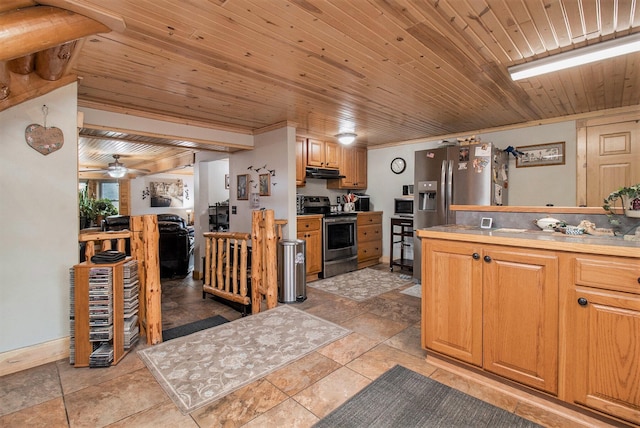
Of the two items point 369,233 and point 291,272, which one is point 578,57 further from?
point 369,233

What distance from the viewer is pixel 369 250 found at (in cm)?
582

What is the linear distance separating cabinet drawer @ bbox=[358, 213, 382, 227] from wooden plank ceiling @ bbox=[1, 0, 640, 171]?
2.10 metres

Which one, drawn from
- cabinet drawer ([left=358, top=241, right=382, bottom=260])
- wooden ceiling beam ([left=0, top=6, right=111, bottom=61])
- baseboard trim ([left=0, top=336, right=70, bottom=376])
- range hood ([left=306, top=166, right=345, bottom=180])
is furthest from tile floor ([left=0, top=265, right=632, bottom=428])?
range hood ([left=306, top=166, right=345, bottom=180])

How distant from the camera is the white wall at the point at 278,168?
4.26 metres

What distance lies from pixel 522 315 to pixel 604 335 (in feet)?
1.20

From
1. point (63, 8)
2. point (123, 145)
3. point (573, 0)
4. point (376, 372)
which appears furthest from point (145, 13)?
point (123, 145)

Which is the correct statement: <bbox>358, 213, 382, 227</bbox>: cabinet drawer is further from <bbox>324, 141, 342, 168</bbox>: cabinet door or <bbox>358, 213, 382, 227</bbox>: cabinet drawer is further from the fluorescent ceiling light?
the fluorescent ceiling light

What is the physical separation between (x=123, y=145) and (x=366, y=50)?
4844 millimetres

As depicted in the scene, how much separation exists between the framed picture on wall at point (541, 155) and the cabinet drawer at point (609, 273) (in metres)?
3.28

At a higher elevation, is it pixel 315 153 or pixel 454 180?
pixel 315 153

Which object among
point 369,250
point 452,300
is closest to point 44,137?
point 452,300

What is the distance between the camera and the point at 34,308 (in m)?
2.38

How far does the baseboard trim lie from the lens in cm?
224

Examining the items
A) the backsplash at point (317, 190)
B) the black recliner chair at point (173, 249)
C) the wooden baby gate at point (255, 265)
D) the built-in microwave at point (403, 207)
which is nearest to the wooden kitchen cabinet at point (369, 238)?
the built-in microwave at point (403, 207)
